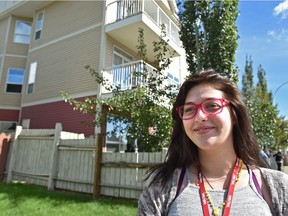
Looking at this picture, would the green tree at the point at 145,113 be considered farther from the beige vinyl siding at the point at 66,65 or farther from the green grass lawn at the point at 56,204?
the beige vinyl siding at the point at 66,65

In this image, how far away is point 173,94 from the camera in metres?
7.64

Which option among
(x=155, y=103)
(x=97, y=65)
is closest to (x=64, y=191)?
(x=155, y=103)

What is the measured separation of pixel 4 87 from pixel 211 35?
1438cm

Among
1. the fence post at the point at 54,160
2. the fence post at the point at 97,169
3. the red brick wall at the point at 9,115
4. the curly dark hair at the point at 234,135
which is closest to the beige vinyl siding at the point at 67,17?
the red brick wall at the point at 9,115

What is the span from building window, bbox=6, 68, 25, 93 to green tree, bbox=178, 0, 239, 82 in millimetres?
12578

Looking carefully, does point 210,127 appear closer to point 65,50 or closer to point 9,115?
point 65,50

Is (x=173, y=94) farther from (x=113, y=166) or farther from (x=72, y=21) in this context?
(x=72, y=21)

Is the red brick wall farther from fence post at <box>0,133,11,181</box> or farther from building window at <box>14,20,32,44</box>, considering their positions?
fence post at <box>0,133,11,181</box>

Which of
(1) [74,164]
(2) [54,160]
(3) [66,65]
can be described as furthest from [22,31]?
(1) [74,164]

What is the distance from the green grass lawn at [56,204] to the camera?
545 centimetres

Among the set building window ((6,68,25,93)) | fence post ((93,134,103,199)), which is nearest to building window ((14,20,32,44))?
building window ((6,68,25,93))

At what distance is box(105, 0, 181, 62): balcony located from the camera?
12197 millimetres

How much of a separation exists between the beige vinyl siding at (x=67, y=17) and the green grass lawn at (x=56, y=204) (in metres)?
9.45

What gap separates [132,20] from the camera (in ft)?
→ 39.8
